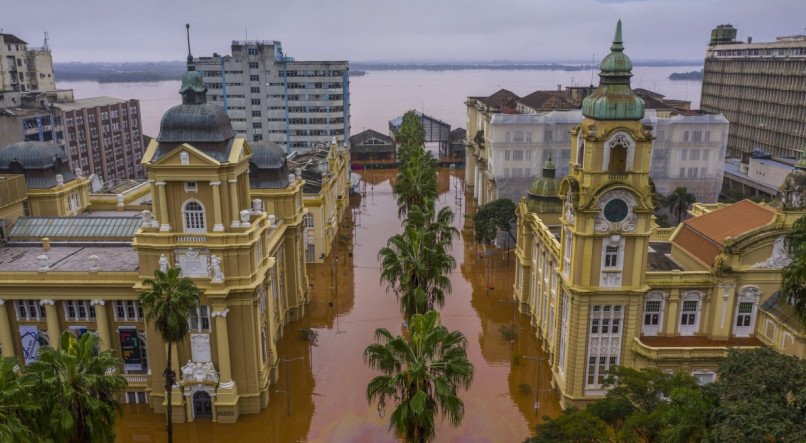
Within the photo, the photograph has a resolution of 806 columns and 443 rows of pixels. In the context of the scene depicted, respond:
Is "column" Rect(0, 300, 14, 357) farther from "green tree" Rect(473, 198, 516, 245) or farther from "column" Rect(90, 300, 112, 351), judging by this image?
"green tree" Rect(473, 198, 516, 245)

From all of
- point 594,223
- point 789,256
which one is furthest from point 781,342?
point 594,223

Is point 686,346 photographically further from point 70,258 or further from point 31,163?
point 31,163

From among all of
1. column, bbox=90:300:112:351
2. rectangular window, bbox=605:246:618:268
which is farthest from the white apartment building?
column, bbox=90:300:112:351

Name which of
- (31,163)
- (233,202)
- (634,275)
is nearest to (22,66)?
(31,163)

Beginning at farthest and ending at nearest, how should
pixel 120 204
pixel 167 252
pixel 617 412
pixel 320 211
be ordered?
pixel 320 211 → pixel 120 204 → pixel 167 252 → pixel 617 412

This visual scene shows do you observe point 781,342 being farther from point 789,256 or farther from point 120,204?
point 120,204
